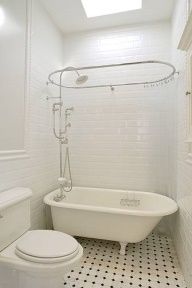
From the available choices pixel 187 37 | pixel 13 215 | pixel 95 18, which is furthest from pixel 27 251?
pixel 95 18

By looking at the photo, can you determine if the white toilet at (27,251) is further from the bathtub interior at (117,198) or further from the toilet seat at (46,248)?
the bathtub interior at (117,198)

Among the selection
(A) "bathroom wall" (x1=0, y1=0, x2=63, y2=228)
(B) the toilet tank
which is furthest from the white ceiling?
(B) the toilet tank

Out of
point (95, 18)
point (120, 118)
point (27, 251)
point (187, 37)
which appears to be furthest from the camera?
point (120, 118)

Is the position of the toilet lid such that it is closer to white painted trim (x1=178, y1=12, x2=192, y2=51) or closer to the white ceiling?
white painted trim (x1=178, y1=12, x2=192, y2=51)

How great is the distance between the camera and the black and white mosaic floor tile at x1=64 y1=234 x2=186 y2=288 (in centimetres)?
166

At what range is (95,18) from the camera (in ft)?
8.70

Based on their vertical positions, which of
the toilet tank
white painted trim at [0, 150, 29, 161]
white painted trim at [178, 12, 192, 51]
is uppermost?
white painted trim at [178, 12, 192, 51]

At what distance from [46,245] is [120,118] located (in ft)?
6.19

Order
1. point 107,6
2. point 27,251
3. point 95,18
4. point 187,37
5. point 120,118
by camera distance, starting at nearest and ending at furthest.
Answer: point 27,251
point 187,37
point 107,6
point 95,18
point 120,118

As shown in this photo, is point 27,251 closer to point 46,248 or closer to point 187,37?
point 46,248

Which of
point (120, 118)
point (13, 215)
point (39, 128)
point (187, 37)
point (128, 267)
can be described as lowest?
point (128, 267)

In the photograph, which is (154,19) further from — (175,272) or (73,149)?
(175,272)

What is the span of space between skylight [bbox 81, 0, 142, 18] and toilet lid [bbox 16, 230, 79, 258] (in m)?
2.64

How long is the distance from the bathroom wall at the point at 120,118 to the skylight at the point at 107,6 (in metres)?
0.29
